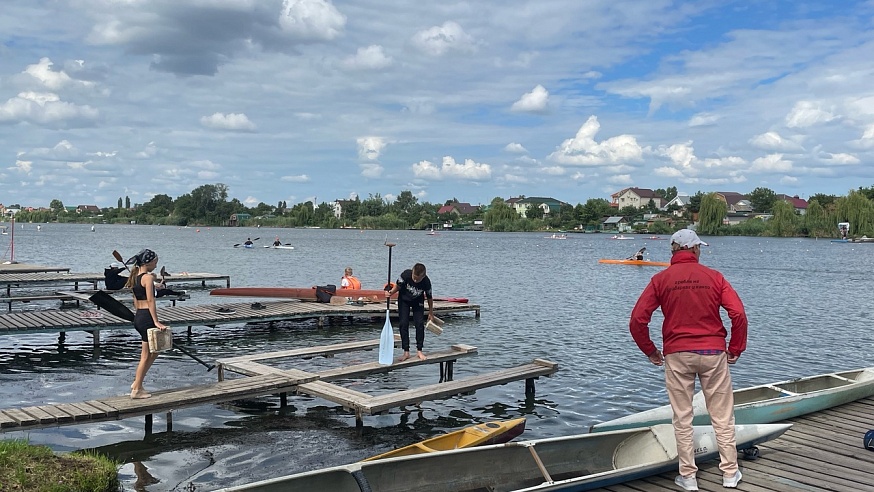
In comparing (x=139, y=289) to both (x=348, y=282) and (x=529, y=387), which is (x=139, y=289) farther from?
(x=348, y=282)

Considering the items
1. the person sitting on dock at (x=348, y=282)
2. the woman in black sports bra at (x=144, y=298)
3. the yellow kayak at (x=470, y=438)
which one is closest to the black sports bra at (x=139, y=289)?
the woman in black sports bra at (x=144, y=298)

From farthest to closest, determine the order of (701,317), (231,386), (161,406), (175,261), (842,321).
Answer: (175,261) < (842,321) < (231,386) < (161,406) < (701,317)

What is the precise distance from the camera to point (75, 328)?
53.2 ft

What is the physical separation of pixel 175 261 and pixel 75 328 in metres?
45.8

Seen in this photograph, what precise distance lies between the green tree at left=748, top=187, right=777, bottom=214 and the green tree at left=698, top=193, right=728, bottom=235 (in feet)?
150

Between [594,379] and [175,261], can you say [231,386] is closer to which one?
[594,379]

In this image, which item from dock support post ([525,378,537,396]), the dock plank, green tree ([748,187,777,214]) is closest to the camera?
the dock plank

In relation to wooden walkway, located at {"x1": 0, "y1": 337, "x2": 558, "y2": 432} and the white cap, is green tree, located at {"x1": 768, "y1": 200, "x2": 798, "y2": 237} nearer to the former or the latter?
wooden walkway, located at {"x1": 0, "y1": 337, "x2": 558, "y2": 432}

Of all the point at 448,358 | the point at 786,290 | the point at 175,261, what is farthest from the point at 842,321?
the point at 175,261

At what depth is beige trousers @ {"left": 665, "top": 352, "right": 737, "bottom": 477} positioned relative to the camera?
602cm

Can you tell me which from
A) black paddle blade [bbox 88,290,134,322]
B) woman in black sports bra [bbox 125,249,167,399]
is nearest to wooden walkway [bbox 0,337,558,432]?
woman in black sports bra [bbox 125,249,167,399]

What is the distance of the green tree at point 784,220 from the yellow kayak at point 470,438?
135455mm

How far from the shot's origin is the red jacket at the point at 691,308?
5906mm

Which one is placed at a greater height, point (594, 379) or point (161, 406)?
point (161, 406)
